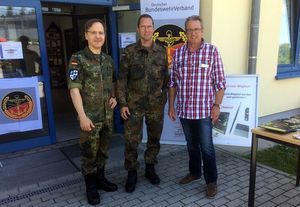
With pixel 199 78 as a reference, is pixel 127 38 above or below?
above

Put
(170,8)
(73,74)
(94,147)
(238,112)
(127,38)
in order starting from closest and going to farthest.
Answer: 1. (73,74)
2. (94,147)
3. (238,112)
4. (170,8)
5. (127,38)

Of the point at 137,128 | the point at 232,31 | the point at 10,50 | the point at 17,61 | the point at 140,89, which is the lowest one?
the point at 137,128

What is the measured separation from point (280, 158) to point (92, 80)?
2819mm

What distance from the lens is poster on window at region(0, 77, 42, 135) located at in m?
3.94

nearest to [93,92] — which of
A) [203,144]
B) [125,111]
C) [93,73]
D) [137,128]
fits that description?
[93,73]

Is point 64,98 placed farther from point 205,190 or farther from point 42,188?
point 205,190

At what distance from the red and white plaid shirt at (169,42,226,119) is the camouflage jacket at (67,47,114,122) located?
0.72m

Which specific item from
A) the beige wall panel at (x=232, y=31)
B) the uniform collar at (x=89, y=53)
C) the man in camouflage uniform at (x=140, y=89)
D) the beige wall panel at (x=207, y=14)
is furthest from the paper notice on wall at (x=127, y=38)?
the uniform collar at (x=89, y=53)

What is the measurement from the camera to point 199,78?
2803mm

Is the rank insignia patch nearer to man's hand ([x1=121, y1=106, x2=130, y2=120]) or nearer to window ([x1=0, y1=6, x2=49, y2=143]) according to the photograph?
man's hand ([x1=121, y1=106, x2=130, y2=120])

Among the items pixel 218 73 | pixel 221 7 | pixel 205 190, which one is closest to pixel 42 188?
pixel 205 190

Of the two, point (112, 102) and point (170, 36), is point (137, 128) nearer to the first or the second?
point (112, 102)

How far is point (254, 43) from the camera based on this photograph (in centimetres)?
440

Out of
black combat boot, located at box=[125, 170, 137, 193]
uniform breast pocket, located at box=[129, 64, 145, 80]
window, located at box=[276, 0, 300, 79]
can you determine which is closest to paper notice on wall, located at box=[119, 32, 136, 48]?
uniform breast pocket, located at box=[129, 64, 145, 80]
